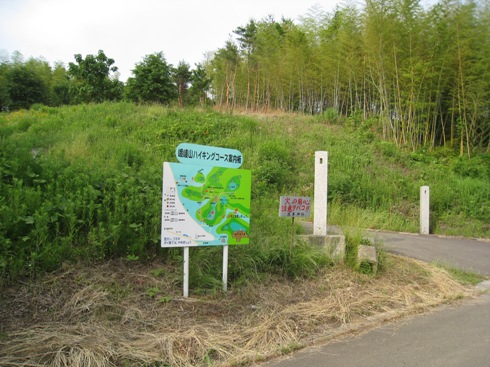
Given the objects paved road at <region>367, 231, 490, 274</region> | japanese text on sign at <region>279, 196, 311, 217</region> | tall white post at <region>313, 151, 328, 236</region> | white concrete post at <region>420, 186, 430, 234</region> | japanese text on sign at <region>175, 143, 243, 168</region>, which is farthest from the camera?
white concrete post at <region>420, 186, 430, 234</region>

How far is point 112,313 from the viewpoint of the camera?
2.88 m

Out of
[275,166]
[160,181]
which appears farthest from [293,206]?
[275,166]

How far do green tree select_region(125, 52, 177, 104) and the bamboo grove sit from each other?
5.83 meters

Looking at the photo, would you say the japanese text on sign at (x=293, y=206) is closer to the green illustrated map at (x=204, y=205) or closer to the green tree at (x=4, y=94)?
the green illustrated map at (x=204, y=205)

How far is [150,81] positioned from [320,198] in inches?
719

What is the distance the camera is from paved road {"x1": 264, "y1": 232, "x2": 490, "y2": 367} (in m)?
2.53

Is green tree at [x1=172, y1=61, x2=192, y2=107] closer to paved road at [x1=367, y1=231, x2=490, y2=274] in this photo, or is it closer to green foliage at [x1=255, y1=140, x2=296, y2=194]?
green foliage at [x1=255, y1=140, x2=296, y2=194]

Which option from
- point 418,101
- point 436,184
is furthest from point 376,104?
point 436,184

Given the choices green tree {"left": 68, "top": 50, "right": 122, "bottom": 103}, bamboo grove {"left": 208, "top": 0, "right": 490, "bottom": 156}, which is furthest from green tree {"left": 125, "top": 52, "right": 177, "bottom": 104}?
bamboo grove {"left": 208, "top": 0, "right": 490, "bottom": 156}

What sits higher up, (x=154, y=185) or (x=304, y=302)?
(x=154, y=185)

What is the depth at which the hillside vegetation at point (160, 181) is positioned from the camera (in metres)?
3.55

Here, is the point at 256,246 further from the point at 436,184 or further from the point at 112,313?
the point at 436,184

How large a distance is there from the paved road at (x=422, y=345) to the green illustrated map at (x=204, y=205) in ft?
4.49

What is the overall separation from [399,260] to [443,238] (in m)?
3.64
